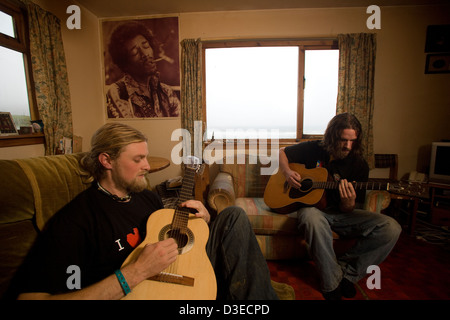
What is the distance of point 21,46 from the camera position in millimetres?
2133

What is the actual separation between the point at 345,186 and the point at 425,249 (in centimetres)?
143

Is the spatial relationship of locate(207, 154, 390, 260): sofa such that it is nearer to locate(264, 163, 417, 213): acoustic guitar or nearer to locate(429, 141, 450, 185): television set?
locate(264, 163, 417, 213): acoustic guitar

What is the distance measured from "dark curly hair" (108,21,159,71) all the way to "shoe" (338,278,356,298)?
140 inches

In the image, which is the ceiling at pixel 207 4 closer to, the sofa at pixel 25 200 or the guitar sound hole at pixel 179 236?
the sofa at pixel 25 200

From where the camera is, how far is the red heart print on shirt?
100cm

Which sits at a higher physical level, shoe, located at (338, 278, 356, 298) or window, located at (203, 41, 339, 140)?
window, located at (203, 41, 339, 140)

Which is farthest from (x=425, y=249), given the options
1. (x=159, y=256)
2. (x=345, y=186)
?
(x=159, y=256)

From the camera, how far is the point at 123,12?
9.75 feet

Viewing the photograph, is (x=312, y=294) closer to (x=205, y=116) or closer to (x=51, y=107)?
(x=205, y=116)

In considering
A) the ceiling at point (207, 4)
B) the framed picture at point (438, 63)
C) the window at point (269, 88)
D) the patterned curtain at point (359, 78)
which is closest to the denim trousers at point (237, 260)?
the window at point (269, 88)

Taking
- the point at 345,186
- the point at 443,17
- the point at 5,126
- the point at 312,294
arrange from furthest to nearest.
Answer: the point at 443,17
the point at 5,126
the point at 345,186
the point at 312,294

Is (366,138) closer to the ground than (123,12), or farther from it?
closer to the ground

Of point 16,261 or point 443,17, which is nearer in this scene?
point 16,261

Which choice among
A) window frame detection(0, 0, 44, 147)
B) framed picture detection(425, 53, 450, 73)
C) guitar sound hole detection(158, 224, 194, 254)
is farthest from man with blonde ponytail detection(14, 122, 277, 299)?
framed picture detection(425, 53, 450, 73)
